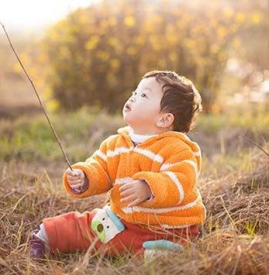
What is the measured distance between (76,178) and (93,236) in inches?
10.9

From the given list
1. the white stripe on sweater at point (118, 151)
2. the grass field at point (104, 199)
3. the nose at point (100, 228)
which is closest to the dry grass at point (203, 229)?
the grass field at point (104, 199)

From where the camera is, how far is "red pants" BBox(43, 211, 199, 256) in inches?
110

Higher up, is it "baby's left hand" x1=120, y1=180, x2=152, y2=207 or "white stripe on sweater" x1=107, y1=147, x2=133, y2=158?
"white stripe on sweater" x1=107, y1=147, x2=133, y2=158

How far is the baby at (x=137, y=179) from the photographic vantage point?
2.74 m

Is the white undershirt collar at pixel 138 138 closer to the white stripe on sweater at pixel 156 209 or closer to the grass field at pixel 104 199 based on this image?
the white stripe on sweater at pixel 156 209

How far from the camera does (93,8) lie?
28.2 ft

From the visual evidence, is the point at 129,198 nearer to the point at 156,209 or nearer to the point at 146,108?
the point at 156,209

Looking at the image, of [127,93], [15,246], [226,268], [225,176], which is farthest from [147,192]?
[127,93]

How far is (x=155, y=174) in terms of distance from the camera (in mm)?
2627

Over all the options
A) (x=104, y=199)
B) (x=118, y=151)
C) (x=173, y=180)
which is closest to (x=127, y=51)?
(x=104, y=199)

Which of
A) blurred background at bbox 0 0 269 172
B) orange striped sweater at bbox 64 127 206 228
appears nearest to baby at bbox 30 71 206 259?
orange striped sweater at bbox 64 127 206 228

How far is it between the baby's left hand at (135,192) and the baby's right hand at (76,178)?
1.00 feet

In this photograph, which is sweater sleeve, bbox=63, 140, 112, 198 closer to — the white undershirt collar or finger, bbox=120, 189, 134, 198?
the white undershirt collar

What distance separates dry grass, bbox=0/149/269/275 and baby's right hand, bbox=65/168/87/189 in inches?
12.1
